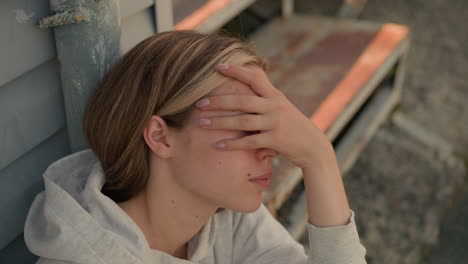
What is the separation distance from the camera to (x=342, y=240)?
6.03 feet

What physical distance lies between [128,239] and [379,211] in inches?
86.0

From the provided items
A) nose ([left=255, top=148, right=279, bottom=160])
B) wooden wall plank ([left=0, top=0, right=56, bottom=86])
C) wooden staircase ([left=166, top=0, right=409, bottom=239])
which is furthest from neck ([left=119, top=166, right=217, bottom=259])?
wooden staircase ([left=166, top=0, right=409, bottom=239])

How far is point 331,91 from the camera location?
10.8 ft

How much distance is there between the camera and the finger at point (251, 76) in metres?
1.63

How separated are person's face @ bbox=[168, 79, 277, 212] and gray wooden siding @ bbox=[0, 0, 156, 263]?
15.6 inches

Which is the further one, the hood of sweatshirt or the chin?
the chin

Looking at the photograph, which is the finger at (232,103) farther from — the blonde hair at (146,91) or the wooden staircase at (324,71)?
the wooden staircase at (324,71)

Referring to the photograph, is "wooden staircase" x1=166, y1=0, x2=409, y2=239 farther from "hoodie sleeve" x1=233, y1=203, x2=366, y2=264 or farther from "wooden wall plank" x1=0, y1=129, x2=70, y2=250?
"wooden wall plank" x1=0, y1=129, x2=70, y2=250

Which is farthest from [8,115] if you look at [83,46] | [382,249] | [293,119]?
[382,249]

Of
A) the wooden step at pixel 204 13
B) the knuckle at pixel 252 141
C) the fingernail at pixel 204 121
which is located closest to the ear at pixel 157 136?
the fingernail at pixel 204 121

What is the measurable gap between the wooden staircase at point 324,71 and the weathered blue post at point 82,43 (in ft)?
3.52

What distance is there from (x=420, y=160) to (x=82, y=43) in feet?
8.85

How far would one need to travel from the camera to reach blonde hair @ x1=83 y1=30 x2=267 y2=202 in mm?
1617

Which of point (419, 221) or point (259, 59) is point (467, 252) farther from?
point (259, 59)
